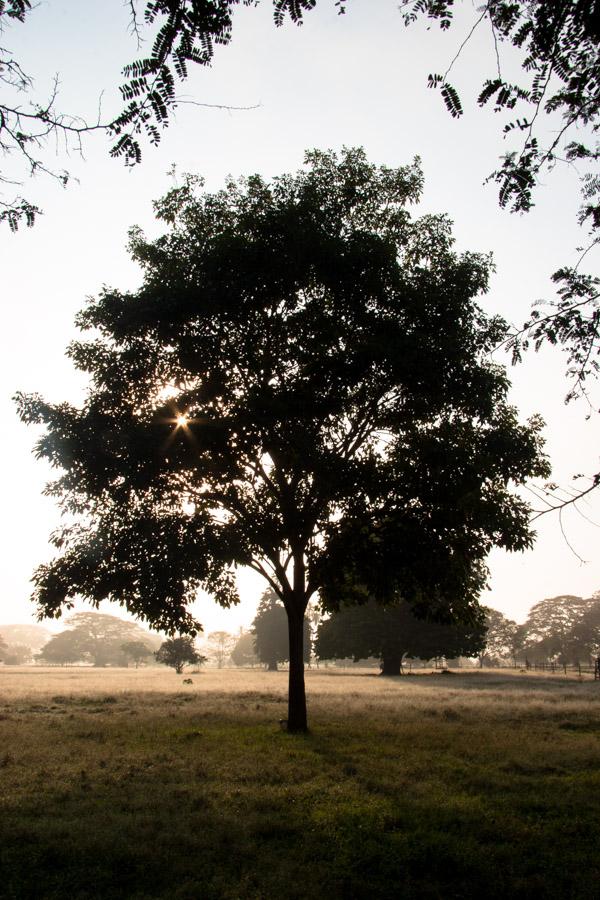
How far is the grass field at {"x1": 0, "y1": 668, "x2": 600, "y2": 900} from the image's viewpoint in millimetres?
6926

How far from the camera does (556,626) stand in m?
150

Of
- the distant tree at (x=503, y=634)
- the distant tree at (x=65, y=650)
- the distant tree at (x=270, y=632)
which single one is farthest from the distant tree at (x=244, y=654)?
the distant tree at (x=270, y=632)

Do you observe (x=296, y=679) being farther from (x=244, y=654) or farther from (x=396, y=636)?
(x=244, y=654)

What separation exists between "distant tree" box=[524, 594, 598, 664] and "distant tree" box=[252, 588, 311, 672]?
239 feet

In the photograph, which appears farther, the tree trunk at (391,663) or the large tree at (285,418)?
the tree trunk at (391,663)

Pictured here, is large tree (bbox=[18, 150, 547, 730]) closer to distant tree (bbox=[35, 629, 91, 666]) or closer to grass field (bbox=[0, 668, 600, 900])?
grass field (bbox=[0, 668, 600, 900])

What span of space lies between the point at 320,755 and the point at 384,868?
300 inches

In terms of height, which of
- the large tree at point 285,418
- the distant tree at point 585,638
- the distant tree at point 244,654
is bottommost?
the distant tree at point 244,654

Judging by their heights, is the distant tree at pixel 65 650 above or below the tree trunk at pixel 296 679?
below

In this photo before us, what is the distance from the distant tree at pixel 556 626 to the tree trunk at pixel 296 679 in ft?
442

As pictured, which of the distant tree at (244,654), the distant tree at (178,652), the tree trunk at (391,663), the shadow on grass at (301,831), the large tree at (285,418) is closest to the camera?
the shadow on grass at (301,831)

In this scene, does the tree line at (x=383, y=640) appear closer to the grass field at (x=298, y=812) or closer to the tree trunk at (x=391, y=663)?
the tree trunk at (x=391, y=663)

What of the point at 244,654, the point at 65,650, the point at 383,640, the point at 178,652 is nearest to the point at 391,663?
the point at 383,640

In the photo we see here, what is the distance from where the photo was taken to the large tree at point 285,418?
671 inches
